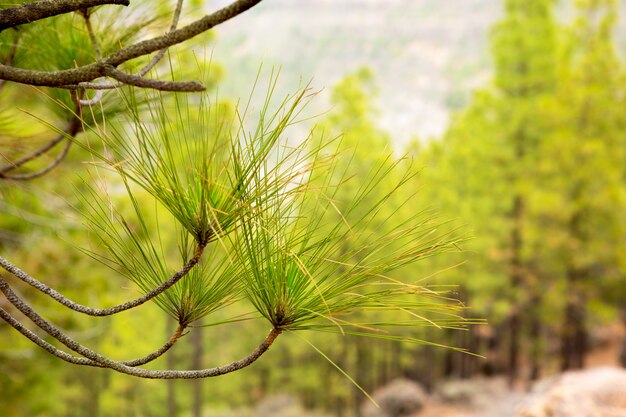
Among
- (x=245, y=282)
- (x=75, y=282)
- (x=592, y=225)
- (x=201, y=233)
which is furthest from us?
(x=592, y=225)

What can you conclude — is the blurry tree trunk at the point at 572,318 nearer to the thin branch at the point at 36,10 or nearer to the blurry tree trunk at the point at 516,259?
the blurry tree trunk at the point at 516,259

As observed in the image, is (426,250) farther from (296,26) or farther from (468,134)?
(296,26)

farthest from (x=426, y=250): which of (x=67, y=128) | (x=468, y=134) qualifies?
(x=468, y=134)

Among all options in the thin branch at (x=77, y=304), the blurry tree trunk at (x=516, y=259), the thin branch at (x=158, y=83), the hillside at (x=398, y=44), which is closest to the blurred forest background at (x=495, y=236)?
the blurry tree trunk at (x=516, y=259)

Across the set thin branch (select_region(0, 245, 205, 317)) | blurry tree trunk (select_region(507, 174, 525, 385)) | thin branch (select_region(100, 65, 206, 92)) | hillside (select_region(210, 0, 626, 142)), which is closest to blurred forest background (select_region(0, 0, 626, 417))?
blurry tree trunk (select_region(507, 174, 525, 385))

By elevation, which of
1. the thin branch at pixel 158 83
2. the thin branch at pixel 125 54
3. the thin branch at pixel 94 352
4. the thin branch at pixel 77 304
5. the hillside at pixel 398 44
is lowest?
the thin branch at pixel 94 352

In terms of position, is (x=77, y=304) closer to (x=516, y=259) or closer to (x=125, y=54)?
(x=125, y=54)

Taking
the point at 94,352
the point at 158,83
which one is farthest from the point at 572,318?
the point at 158,83

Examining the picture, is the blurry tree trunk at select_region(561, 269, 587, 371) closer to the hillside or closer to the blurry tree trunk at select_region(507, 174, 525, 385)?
the blurry tree trunk at select_region(507, 174, 525, 385)

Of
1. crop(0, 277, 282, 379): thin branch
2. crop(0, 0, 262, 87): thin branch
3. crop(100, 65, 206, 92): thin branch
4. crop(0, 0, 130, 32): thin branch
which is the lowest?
crop(0, 277, 282, 379): thin branch
